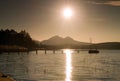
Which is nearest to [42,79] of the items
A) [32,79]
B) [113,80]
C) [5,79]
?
[32,79]

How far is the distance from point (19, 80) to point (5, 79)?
28401 mm

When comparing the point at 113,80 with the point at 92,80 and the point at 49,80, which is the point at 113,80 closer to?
the point at 92,80

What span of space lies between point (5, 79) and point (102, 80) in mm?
38610

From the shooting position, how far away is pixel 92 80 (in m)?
81.4

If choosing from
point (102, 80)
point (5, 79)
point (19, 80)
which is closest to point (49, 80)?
point (19, 80)

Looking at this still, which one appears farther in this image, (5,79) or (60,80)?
(60,80)

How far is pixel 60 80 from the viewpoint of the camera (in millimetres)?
80375

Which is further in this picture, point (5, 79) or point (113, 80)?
point (113, 80)

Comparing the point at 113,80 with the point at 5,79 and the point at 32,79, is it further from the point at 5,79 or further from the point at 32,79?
the point at 5,79

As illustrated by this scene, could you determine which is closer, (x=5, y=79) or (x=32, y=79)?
(x=5, y=79)

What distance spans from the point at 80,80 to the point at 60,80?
5698 millimetres

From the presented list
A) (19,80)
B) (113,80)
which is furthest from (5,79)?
(113,80)

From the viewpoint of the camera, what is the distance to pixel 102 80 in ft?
274

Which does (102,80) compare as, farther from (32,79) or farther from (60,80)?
(32,79)
